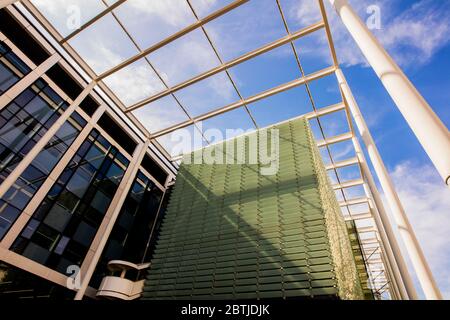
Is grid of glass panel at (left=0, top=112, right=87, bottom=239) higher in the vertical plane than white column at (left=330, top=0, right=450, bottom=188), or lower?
higher

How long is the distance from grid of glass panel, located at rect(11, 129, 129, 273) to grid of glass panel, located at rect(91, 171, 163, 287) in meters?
1.43

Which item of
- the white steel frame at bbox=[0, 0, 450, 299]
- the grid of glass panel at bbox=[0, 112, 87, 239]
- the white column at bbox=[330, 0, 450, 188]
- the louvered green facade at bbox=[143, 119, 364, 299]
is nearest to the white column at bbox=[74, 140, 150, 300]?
the white steel frame at bbox=[0, 0, 450, 299]

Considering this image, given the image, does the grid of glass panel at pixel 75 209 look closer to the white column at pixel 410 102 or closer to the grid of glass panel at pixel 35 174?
the grid of glass panel at pixel 35 174

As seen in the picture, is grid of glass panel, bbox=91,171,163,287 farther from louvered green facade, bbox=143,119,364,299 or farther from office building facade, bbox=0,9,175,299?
louvered green facade, bbox=143,119,364,299

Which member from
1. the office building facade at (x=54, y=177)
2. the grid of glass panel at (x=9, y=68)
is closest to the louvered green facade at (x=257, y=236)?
the office building facade at (x=54, y=177)

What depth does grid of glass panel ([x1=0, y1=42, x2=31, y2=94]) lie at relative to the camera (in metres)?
11.8

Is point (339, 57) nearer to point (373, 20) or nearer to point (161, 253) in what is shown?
point (373, 20)

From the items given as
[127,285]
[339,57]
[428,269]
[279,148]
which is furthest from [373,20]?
[127,285]

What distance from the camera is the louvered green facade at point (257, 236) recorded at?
781 cm

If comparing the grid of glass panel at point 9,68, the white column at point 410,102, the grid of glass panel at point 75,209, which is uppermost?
the grid of glass panel at point 9,68

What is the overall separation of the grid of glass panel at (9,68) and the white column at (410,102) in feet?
46.3

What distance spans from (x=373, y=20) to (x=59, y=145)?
14.4 m

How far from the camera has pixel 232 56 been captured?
11812mm

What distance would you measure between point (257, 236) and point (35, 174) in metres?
10.4
